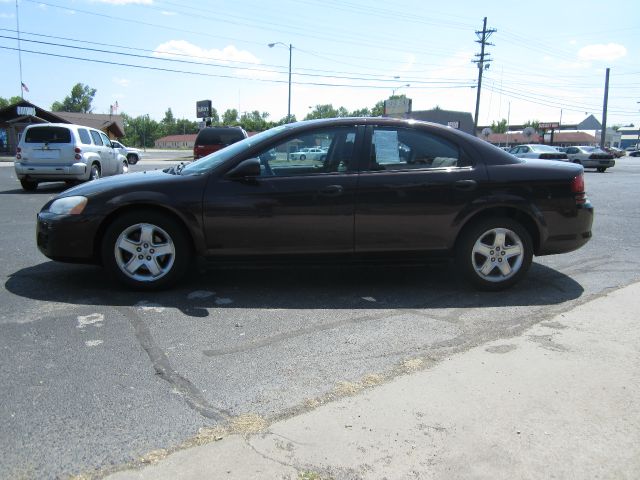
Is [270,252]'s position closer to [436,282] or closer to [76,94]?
[436,282]

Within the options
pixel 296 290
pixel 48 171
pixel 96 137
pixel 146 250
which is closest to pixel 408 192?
pixel 296 290

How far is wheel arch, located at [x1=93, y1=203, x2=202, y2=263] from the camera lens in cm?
457

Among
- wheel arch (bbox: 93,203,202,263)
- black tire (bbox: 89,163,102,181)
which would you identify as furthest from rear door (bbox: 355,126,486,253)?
black tire (bbox: 89,163,102,181)

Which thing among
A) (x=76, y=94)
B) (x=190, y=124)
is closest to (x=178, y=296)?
(x=76, y=94)

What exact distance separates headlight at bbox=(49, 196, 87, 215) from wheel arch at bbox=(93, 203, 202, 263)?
24 centimetres

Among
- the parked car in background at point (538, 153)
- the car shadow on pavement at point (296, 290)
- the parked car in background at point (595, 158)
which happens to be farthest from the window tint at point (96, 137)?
the parked car in background at point (595, 158)

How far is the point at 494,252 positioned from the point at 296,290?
1.89 metres

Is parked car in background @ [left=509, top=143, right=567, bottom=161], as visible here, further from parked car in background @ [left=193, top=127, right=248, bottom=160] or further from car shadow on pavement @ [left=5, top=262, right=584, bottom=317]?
car shadow on pavement @ [left=5, top=262, right=584, bottom=317]

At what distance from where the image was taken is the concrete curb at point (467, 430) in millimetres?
2252

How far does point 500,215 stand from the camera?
4.86m

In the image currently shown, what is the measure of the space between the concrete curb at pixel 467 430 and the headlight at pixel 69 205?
2922 mm

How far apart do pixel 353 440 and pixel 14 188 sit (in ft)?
48.8

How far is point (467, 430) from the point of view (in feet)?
8.39

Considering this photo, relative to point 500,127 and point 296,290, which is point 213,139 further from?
point 500,127
